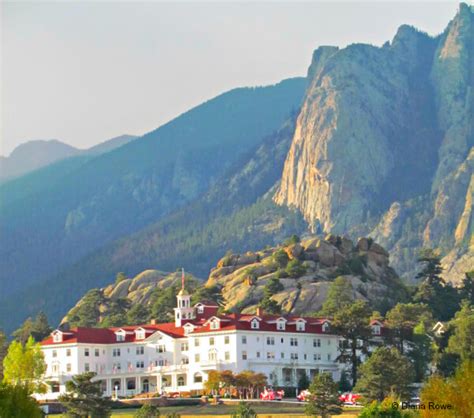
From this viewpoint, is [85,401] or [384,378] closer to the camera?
[85,401]

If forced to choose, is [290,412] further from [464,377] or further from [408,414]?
[464,377]

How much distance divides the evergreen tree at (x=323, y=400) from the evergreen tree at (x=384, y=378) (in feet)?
39.9

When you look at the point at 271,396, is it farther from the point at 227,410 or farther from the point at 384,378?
the point at 384,378

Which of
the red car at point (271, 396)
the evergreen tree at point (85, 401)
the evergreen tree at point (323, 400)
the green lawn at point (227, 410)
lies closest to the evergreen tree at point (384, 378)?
the green lawn at point (227, 410)

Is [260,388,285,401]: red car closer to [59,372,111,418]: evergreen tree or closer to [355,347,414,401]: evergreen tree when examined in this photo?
[355,347,414,401]: evergreen tree

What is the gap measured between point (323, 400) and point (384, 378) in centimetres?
1746

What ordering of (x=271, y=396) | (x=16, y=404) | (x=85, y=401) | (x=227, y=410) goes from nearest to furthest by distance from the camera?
(x=16, y=404) → (x=85, y=401) → (x=227, y=410) → (x=271, y=396)

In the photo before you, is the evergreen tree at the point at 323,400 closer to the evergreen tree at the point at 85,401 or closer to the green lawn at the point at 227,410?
the green lawn at the point at 227,410

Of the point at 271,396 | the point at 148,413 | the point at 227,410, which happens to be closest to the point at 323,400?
the point at 227,410

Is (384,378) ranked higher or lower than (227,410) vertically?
higher

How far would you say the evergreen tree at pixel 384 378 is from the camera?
589ft

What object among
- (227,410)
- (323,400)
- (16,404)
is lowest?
(227,410)

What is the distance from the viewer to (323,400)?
166m

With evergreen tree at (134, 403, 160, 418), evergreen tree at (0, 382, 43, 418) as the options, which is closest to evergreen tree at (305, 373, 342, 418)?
evergreen tree at (134, 403, 160, 418)
